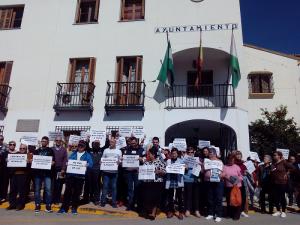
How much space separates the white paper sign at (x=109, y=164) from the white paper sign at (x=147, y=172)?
3.12ft

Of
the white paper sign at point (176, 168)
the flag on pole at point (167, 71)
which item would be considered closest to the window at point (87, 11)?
the flag on pole at point (167, 71)

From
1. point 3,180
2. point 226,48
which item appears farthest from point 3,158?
point 226,48

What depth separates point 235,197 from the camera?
8.06 metres

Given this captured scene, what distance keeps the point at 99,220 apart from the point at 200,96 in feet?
26.5

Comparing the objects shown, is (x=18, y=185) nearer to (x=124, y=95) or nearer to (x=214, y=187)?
(x=214, y=187)

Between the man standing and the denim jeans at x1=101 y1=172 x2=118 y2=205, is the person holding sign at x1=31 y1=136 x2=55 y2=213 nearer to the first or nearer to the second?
the man standing

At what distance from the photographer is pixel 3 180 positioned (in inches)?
370

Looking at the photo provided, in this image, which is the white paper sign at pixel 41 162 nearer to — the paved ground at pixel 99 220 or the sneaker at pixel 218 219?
the paved ground at pixel 99 220

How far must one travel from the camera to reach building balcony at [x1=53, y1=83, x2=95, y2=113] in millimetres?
13703

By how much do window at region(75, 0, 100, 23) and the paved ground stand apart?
10.2m

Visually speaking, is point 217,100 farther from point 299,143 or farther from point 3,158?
point 3,158

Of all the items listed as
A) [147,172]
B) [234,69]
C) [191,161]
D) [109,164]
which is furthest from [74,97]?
[191,161]

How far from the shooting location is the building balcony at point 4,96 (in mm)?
14388

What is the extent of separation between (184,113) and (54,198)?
247 inches
